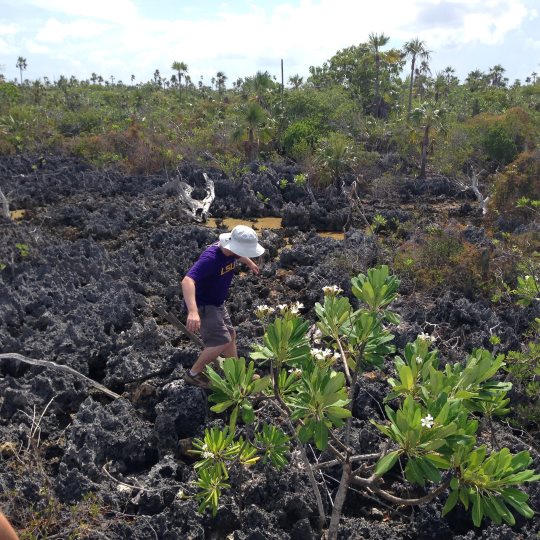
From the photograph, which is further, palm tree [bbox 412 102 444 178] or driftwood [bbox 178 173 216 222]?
palm tree [bbox 412 102 444 178]

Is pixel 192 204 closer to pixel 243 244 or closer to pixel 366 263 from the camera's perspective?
pixel 366 263

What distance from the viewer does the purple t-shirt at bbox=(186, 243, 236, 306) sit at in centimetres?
477

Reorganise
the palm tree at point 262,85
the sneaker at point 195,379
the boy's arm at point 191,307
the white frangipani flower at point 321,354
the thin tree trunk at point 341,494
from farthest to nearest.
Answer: the palm tree at point 262,85 < the sneaker at point 195,379 < the boy's arm at point 191,307 < the thin tree trunk at point 341,494 < the white frangipani flower at point 321,354

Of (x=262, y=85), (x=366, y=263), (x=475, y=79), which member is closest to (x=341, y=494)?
(x=366, y=263)

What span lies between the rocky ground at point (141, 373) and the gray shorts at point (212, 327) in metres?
0.51

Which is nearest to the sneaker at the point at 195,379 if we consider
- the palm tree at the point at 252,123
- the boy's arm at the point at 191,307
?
the boy's arm at the point at 191,307

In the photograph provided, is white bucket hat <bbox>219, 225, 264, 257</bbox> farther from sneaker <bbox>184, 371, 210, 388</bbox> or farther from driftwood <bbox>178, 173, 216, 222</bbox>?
driftwood <bbox>178, 173, 216, 222</bbox>

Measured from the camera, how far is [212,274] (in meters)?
4.89

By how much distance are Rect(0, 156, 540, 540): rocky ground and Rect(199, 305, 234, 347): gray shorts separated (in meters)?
0.51

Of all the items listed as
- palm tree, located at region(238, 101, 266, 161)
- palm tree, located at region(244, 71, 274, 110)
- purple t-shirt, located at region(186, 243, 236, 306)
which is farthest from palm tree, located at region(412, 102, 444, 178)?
purple t-shirt, located at region(186, 243, 236, 306)

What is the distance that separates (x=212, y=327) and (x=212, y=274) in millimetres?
488

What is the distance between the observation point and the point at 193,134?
24891 millimetres

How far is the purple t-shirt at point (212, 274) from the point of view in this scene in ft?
15.6

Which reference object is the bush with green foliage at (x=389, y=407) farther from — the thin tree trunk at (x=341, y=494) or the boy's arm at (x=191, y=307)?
the boy's arm at (x=191, y=307)
